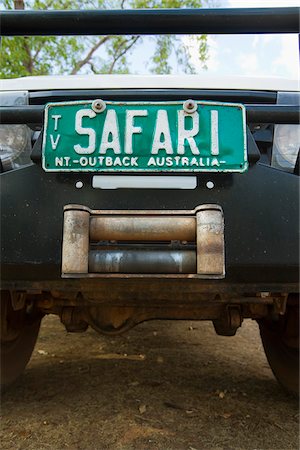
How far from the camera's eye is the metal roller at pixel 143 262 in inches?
50.8

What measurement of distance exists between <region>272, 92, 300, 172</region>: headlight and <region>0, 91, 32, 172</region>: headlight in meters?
0.93

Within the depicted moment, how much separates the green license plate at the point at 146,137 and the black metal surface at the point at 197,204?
0.07 metres

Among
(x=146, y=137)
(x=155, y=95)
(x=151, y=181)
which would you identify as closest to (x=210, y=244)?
(x=151, y=181)

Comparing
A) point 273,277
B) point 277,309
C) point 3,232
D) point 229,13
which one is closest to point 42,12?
point 229,13

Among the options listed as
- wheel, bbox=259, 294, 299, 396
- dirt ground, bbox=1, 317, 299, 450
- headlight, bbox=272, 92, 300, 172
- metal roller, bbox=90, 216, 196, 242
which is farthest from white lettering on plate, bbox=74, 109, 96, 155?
wheel, bbox=259, 294, 299, 396

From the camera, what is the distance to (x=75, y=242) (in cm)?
130

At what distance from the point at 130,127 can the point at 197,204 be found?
1.08 feet

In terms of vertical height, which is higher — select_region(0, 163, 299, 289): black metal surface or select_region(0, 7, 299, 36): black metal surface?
select_region(0, 7, 299, 36): black metal surface

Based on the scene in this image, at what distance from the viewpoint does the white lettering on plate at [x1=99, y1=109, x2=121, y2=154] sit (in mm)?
1324

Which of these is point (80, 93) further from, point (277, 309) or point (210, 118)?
point (277, 309)

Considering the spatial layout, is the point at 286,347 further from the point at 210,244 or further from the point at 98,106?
the point at 98,106

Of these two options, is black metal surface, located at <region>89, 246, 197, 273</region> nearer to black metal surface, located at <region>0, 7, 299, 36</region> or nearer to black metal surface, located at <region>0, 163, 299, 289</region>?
black metal surface, located at <region>0, 163, 299, 289</region>

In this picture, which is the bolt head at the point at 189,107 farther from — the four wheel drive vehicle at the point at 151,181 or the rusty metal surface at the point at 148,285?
the rusty metal surface at the point at 148,285

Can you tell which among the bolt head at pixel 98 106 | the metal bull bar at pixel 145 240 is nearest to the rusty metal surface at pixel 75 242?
the metal bull bar at pixel 145 240
